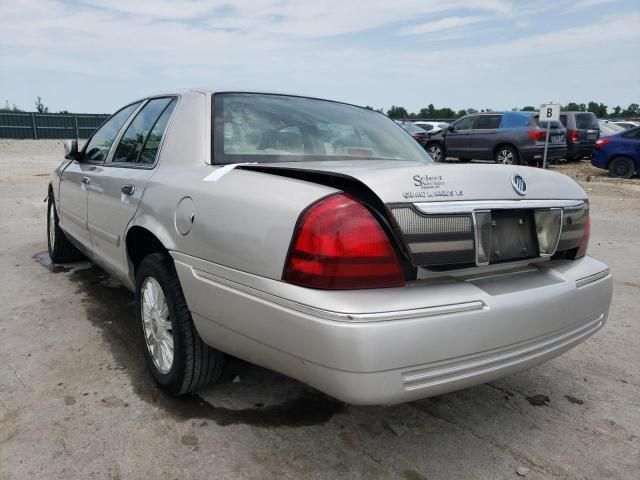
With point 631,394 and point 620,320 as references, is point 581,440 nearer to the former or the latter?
point 631,394

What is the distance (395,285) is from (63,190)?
A: 3588 millimetres

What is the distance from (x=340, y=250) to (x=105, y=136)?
9.50 ft

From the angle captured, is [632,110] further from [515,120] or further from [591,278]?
[591,278]

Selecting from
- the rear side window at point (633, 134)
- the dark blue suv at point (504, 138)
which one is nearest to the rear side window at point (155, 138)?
the dark blue suv at point (504, 138)

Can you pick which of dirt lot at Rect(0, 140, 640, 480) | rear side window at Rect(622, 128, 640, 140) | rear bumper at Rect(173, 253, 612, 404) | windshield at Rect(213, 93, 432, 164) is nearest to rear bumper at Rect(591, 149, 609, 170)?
rear side window at Rect(622, 128, 640, 140)

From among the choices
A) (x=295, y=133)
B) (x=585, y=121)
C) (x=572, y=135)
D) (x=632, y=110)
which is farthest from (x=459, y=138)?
(x=632, y=110)

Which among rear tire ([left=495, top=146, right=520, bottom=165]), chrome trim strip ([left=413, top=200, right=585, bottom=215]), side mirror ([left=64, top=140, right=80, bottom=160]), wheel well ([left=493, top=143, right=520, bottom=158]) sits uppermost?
side mirror ([left=64, top=140, right=80, bottom=160])

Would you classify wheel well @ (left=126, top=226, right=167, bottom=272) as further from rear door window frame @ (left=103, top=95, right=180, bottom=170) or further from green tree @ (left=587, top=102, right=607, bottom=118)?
green tree @ (left=587, top=102, right=607, bottom=118)

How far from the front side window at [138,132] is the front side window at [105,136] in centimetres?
23

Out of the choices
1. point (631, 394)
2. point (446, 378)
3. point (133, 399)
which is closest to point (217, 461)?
point (133, 399)

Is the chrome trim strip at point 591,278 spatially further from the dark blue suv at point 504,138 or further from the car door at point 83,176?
the dark blue suv at point 504,138

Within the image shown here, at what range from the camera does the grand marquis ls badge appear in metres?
2.20

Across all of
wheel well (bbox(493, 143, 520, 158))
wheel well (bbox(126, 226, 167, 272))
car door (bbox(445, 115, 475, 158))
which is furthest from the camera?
car door (bbox(445, 115, 475, 158))

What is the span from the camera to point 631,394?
9.42 feet
